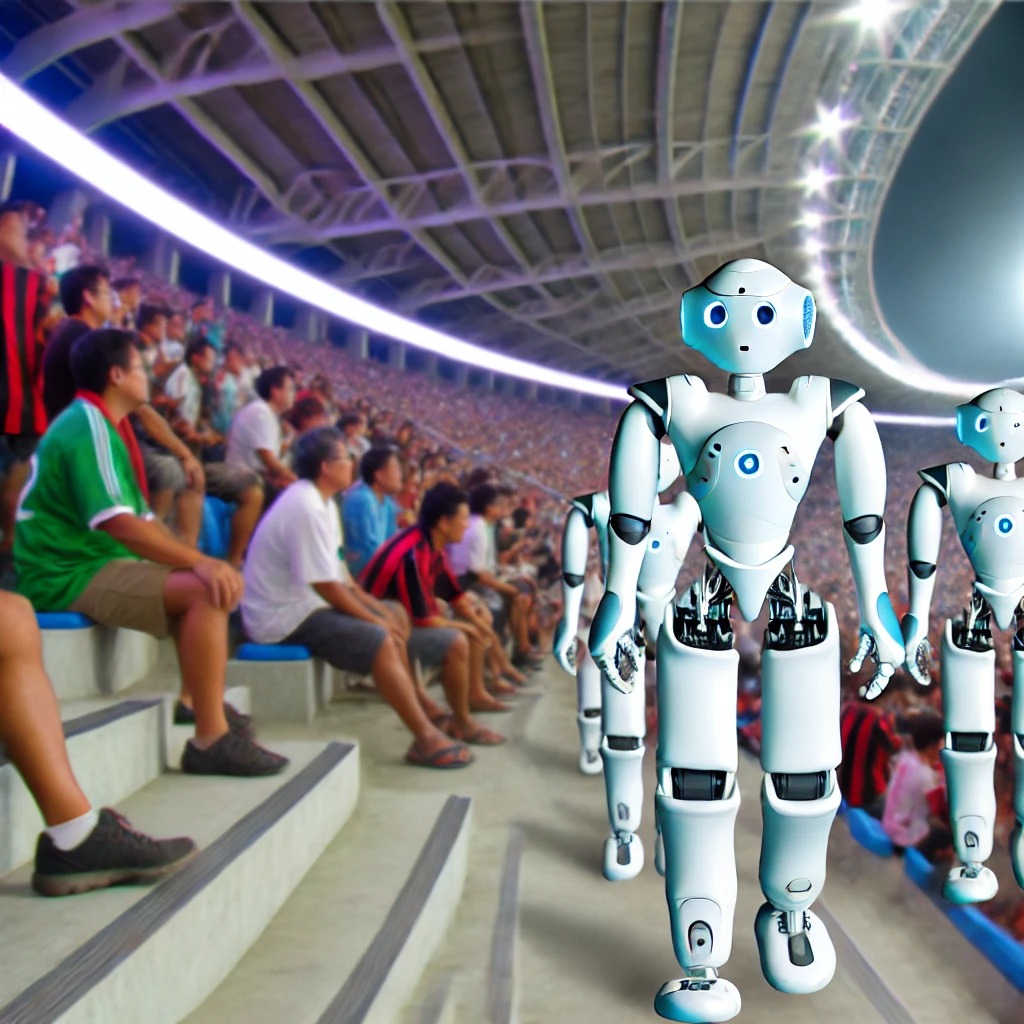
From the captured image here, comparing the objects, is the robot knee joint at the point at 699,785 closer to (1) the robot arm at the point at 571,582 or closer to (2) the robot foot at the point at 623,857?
(1) the robot arm at the point at 571,582

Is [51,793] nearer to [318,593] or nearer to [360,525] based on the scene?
[318,593]

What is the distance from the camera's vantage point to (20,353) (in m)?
3.21

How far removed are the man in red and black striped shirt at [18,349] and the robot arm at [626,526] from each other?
237 centimetres

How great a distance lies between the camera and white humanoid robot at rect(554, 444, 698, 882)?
2795 millimetres

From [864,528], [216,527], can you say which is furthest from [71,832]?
[216,527]

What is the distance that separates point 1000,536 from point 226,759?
226cm

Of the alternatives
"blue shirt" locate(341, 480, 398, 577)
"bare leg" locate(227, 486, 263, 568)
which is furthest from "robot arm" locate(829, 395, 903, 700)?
"blue shirt" locate(341, 480, 398, 577)

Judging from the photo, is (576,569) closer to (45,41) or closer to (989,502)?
(989,502)

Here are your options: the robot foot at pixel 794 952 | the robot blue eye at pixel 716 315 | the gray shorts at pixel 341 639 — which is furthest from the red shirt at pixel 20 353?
the robot foot at pixel 794 952

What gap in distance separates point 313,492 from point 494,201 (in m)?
2.35

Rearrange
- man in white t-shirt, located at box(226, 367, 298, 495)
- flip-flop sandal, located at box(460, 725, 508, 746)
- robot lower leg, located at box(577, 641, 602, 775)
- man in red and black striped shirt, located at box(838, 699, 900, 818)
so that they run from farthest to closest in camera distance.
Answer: man in white t-shirt, located at box(226, 367, 298, 495) < flip-flop sandal, located at box(460, 725, 508, 746) < robot lower leg, located at box(577, 641, 602, 775) < man in red and black striped shirt, located at box(838, 699, 900, 818)

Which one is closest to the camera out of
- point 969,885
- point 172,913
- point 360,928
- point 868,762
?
point 172,913

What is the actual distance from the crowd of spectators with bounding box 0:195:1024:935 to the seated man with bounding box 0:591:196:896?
A: 751 mm

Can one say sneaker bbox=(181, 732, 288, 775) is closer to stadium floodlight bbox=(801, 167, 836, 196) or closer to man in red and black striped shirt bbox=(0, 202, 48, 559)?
man in red and black striped shirt bbox=(0, 202, 48, 559)
